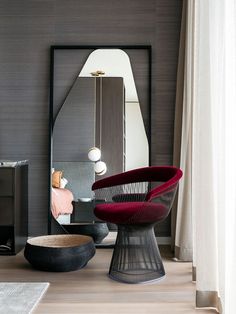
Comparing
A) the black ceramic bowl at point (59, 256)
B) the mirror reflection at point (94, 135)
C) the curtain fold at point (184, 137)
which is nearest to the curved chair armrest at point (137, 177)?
the curtain fold at point (184, 137)

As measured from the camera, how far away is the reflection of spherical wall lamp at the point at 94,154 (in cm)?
389

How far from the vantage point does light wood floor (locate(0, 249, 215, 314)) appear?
7.33 feet

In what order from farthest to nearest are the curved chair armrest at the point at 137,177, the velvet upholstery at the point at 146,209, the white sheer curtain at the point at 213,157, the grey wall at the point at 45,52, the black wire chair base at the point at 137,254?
the grey wall at the point at 45,52, the curved chair armrest at the point at 137,177, the black wire chair base at the point at 137,254, the velvet upholstery at the point at 146,209, the white sheer curtain at the point at 213,157

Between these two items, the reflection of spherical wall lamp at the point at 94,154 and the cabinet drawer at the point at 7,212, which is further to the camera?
the reflection of spherical wall lamp at the point at 94,154

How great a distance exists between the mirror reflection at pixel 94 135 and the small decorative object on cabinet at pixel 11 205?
418 mm

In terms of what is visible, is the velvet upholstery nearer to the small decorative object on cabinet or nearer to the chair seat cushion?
the chair seat cushion

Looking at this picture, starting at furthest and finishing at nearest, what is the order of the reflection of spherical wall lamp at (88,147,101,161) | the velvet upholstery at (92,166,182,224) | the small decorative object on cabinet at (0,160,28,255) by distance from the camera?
the reflection of spherical wall lamp at (88,147,101,161) → the small decorative object on cabinet at (0,160,28,255) → the velvet upholstery at (92,166,182,224)

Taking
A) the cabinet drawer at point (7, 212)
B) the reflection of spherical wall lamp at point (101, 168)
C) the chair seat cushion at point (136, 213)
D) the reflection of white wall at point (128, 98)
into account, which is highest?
the reflection of white wall at point (128, 98)

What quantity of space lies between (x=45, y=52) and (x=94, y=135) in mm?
928

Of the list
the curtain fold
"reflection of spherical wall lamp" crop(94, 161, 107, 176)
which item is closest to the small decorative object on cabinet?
"reflection of spherical wall lamp" crop(94, 161, 107, 176)

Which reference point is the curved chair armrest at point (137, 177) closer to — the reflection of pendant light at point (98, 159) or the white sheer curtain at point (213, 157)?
the reflection of pendant light at point (98, 159)

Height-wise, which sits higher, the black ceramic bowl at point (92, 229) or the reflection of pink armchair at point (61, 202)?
the reflection of pink armchair at point (61, 202)

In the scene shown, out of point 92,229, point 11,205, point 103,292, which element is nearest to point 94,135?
point 92,229

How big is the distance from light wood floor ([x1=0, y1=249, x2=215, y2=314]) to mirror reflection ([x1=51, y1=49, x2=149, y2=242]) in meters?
0.83
